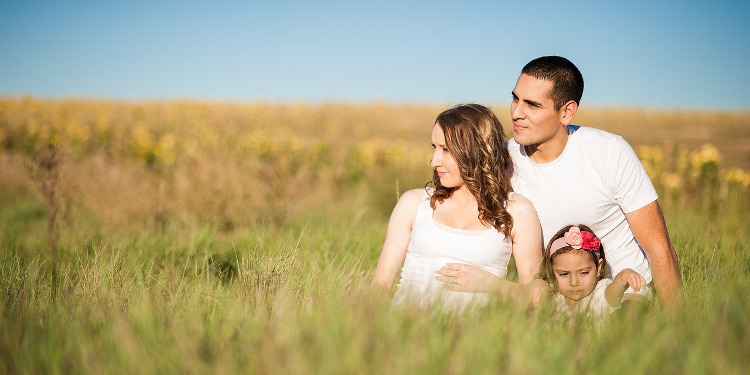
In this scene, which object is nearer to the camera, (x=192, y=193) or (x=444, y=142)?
(x=444, y=142)

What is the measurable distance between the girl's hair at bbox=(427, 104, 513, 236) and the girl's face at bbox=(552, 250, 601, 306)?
481 mm

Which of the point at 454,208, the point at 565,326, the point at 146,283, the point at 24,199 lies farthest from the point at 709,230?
the point at 24,199

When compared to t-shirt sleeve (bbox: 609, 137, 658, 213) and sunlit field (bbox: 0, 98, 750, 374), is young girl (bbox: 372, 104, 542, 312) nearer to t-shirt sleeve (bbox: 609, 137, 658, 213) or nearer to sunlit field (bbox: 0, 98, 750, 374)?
sunlit field (bbox: 0, 98, 750, 374)

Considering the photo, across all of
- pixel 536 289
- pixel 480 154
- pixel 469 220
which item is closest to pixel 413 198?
pixel 469 220

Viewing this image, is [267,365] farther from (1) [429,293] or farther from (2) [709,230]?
(2) [709,230]

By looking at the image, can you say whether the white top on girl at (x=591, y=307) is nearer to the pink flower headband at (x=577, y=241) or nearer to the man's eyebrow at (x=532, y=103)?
the pink flower headband at (x=577, y=241)

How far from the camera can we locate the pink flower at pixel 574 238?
316 centimetres

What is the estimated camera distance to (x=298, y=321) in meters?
2.04

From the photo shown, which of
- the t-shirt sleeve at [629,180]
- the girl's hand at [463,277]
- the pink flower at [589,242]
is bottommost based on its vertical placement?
the girl's hand at [463,277]

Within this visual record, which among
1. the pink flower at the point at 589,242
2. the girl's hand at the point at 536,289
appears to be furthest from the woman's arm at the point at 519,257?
the pink flower at the point at 589,242

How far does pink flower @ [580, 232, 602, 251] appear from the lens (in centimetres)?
322

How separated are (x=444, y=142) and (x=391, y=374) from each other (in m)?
1.57

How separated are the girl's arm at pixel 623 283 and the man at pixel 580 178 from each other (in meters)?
0.07

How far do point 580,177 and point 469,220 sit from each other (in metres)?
0.84
